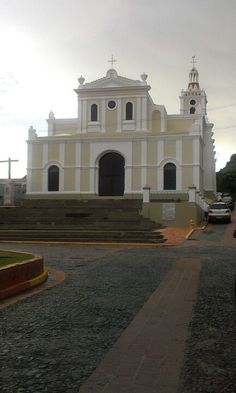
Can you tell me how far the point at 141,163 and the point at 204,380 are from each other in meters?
37.6

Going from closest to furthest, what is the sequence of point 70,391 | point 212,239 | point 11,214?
point 70,391
point 212,239
point 11,214

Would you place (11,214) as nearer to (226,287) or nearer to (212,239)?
(212,239)

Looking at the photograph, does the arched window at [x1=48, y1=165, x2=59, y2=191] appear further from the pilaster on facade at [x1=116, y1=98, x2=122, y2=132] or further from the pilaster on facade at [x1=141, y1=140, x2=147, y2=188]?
the pilaster on facade at [x1=141, y1=140, x2=147, y2=188]

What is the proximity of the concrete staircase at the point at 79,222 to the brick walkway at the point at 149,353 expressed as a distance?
14.2 m

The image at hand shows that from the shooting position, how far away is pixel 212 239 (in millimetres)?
24266

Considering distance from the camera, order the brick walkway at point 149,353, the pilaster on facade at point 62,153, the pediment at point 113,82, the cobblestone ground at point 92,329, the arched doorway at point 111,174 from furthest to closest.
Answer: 1. the pediment at point 113,82
2. the pilaster on facade at point 62,153
3. the arched doorway at point 111,174
4. the cobblestone ground at point 92,329
5. the brick walkway at point 149,353

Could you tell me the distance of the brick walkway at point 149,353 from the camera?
14.7 ft

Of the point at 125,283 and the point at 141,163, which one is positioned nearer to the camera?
the point at 125,283

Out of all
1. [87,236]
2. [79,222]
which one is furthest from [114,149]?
[87,236]

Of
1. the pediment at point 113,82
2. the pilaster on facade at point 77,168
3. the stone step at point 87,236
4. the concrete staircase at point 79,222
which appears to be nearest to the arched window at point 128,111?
the pediment at point 113,82

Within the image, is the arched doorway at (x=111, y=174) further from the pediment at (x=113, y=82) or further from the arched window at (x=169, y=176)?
the pediment at (x=113, y=82)

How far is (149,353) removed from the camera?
215 inches

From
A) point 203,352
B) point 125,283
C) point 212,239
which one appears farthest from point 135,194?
point 203,352

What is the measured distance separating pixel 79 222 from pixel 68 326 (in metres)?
21.0
